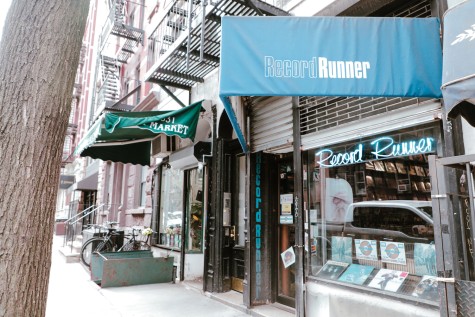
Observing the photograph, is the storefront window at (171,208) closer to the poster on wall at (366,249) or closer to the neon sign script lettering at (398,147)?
the poster on wall at (366,249)

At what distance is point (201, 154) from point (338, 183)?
326 centimetres

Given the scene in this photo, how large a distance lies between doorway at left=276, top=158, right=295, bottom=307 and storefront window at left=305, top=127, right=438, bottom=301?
33.4 inches

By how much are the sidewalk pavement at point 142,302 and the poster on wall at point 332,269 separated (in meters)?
1.02

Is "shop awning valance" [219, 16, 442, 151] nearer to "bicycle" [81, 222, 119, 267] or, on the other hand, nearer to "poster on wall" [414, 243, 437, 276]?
"poster on wall" [414, 243, 437, 276]

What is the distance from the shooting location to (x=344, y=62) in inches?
141

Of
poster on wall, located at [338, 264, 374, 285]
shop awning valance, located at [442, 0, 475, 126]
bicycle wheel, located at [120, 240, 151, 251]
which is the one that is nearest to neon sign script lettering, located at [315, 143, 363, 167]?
poster on wall, located at [338, 264, 374, 285]

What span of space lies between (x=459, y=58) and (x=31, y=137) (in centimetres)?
289

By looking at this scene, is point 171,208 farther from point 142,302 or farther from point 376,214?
point 376,214

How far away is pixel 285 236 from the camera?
5.93 m

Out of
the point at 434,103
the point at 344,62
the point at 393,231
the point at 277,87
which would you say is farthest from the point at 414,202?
the point at 277,87

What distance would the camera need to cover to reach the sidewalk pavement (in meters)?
5.54

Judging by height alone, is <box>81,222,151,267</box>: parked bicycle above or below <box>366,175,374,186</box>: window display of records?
below

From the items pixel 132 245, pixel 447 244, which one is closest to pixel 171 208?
pixel 132 245

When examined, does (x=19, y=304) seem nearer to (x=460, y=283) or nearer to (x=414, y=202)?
(x=460, y=283)
